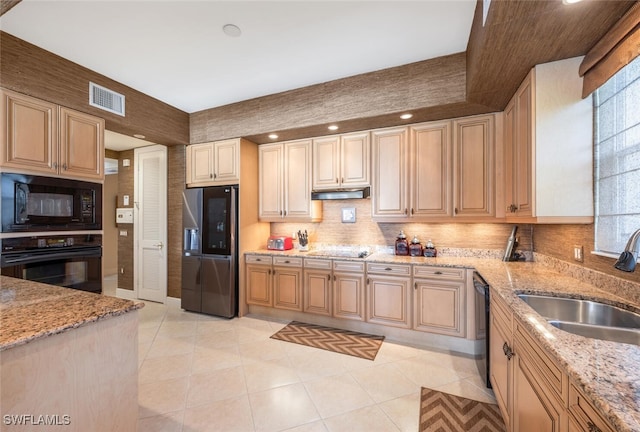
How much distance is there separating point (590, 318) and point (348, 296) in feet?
6.65

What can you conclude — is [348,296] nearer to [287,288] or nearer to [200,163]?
[287,288]

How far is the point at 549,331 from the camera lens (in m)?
1.07

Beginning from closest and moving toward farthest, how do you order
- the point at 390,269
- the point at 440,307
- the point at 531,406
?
1. the point at 531,406
2. the point at 440,307
3. the point at 390,269

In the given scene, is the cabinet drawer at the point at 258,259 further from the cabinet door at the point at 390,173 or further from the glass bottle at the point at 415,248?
the glass bottle at the point at 415,248

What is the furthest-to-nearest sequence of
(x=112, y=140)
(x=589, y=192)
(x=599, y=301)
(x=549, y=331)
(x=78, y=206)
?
(x=112, y=140) < (x=78, y=206) < (x=589, y=192) < (x=599, y=301) < (x=549, y=331)

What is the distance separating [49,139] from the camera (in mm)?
2371

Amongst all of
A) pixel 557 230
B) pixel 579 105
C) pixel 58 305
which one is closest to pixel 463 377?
pixel 557 230

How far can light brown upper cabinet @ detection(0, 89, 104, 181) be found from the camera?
2.13m

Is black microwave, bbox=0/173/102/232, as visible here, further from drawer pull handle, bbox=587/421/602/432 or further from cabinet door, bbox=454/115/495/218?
cabinet door, bbox=454/115/495/218

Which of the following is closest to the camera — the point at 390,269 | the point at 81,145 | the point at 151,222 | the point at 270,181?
the point at 81,145

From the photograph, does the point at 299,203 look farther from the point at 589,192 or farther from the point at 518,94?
the point at 589,192

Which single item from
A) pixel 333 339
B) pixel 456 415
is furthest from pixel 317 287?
pixel 456 415

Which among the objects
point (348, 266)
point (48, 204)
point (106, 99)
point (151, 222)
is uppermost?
point (106, 99)

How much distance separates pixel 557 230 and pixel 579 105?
1034mm
